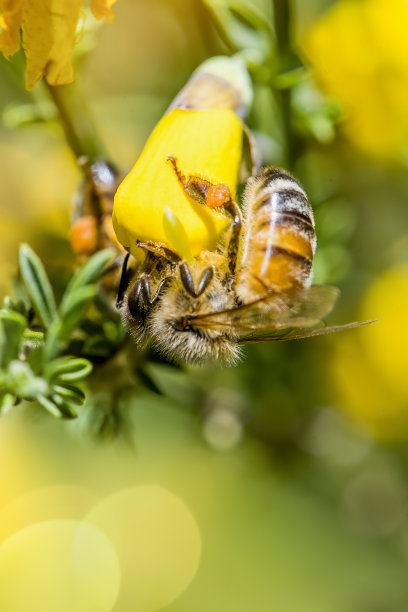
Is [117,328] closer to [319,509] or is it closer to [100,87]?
[319,509]

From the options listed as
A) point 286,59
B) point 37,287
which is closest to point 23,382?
point 37,287

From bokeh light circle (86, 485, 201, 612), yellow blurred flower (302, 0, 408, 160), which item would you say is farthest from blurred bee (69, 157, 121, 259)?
bokeh light circle (86, 485, 201, 612)

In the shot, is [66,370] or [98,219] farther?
[98,219]

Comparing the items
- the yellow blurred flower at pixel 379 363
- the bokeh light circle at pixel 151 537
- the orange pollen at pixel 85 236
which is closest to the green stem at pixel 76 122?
the orange pollen at pixel 85 236

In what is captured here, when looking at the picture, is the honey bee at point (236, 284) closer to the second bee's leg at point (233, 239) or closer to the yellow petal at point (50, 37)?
the second bee's leg at point (233, 239)

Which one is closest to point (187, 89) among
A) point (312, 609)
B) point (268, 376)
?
point (268, 376)

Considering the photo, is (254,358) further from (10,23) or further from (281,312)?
(10,23)
